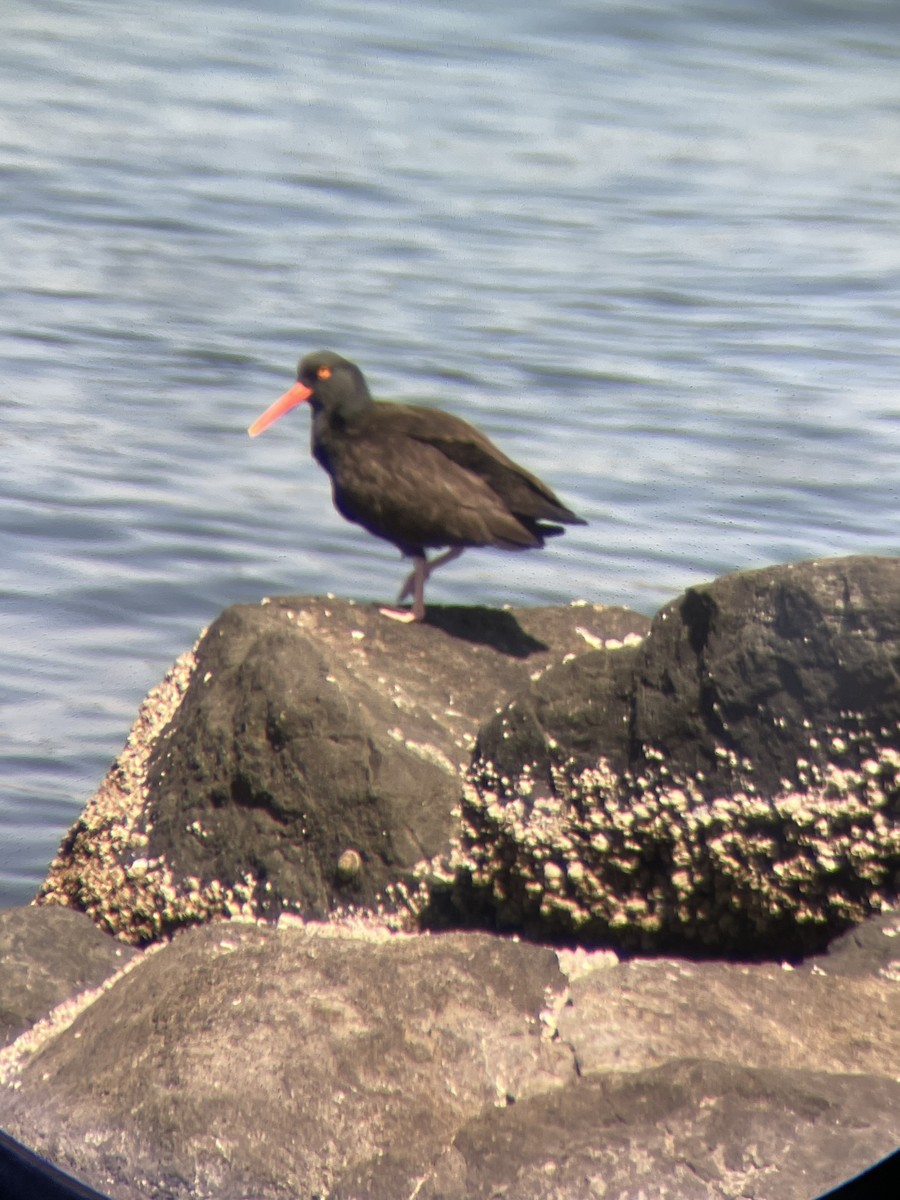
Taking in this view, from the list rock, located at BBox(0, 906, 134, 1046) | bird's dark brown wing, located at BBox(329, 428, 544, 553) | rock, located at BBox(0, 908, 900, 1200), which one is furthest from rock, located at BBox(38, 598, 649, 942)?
bird's dark brown wing, located at BBox(329, 428, 544, 553)

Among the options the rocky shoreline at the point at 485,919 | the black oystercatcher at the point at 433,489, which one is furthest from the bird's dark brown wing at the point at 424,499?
the rocky shoreline at the point at 485,919

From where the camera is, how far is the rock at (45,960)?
370cm

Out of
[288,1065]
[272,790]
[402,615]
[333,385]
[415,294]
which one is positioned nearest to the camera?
[288,1065]

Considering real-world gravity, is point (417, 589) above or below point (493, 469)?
below

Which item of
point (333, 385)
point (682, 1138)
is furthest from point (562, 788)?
point (333, 385)

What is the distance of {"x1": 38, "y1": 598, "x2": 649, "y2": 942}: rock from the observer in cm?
415

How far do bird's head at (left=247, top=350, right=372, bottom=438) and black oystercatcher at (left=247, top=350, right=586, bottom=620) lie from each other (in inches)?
6.4

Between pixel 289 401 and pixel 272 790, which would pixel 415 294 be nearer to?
pixel 289 401

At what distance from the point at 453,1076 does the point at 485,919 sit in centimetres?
87

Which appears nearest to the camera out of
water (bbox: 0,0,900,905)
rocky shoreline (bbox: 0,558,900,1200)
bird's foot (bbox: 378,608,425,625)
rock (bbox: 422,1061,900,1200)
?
rock (bbox: 422,1061,900,1200)

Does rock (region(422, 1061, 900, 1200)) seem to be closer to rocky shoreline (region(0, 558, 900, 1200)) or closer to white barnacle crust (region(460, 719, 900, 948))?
rocky shoreline (region(0, 558, 900, 1200))

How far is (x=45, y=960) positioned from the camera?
3.85 metres

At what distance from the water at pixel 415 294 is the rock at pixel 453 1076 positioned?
2225 millimetres

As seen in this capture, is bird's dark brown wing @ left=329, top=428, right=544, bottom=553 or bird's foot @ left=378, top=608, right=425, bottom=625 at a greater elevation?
bird's dark brown wing @ left=329, top=428, right=544, bottom=553
